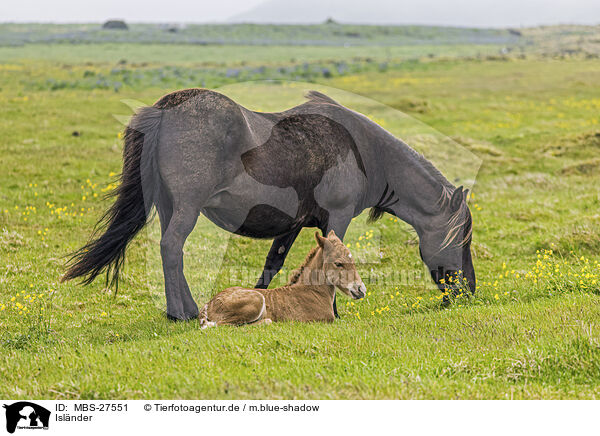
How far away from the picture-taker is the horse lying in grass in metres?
8.24

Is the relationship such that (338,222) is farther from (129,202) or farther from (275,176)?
(129,202)

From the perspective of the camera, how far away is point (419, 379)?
6.04m

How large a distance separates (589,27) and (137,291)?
172929 millimetres

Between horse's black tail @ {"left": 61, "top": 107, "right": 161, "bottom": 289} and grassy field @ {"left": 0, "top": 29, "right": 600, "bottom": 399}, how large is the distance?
99 centimetres

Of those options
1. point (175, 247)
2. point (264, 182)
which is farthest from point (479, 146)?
point (175, 247)

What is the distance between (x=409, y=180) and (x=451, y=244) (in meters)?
1.20

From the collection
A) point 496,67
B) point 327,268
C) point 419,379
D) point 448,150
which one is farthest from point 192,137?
point 496,67

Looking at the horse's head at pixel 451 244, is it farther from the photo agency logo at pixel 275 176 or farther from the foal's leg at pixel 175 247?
the foal's leg at pixel 175 247

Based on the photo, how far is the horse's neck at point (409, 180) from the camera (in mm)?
9508

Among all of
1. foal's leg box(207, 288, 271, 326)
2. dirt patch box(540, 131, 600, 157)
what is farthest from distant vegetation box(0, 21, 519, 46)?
foal's leg box(207, 288, 271, 326)

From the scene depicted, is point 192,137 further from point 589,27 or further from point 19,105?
point 589,27
